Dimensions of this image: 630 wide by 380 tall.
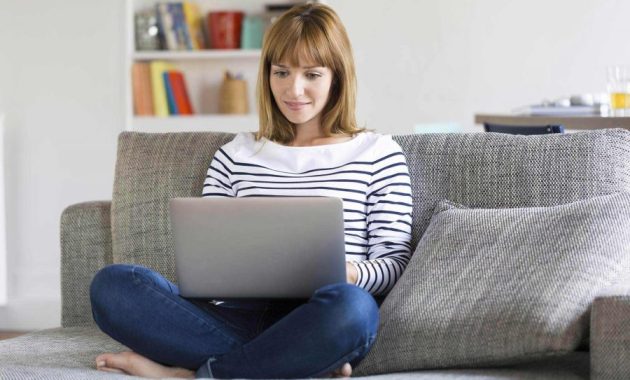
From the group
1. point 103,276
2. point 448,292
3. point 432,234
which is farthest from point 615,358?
point 103,276

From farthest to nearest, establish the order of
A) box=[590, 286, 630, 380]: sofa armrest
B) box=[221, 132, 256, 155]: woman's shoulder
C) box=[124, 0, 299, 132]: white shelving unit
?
box=[124, 0, 299, 132]: white shelving unit, box=[221, 132, 256, 155]: woman's shoulder, box=[590, 286, 630, 380]: sofa armrest

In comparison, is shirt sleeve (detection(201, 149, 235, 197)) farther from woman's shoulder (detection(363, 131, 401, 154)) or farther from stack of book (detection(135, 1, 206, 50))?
stack of book (detection(135, 1, 206, 50))

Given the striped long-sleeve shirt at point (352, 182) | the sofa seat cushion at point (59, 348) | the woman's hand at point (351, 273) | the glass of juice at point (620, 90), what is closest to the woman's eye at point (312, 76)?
the striped long-sleeve shirt at point (352, 182)

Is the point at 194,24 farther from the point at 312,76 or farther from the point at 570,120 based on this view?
the point at 312,76

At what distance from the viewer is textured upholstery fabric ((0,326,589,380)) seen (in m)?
1.99

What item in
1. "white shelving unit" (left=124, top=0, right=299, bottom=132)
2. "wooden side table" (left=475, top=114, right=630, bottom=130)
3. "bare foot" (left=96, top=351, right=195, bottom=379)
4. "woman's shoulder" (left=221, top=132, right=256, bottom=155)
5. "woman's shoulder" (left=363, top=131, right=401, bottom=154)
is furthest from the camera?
"white shelving unit" (left=124, top=0, right=299, bottom=132)

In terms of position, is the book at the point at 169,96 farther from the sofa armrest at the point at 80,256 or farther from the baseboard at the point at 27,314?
the sofa armrest at the point at 80,256

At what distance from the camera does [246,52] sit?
207 inches

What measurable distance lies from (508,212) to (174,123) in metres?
3.27

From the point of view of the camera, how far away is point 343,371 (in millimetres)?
2057

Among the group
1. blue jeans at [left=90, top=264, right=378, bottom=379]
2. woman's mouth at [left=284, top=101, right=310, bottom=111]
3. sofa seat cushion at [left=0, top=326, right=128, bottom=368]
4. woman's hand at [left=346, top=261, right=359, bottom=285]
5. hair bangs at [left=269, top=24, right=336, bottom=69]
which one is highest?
hair bangs at [left=269, top=24, right=336, bottom=69]

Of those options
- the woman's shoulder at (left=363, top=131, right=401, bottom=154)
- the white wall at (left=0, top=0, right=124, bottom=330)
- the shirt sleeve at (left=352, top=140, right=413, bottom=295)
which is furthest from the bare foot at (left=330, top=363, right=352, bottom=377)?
the white wall at (left=0, top=0, right=124, bottom=330)

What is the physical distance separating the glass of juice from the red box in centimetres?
217

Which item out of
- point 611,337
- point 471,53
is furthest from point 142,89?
point 611,337
